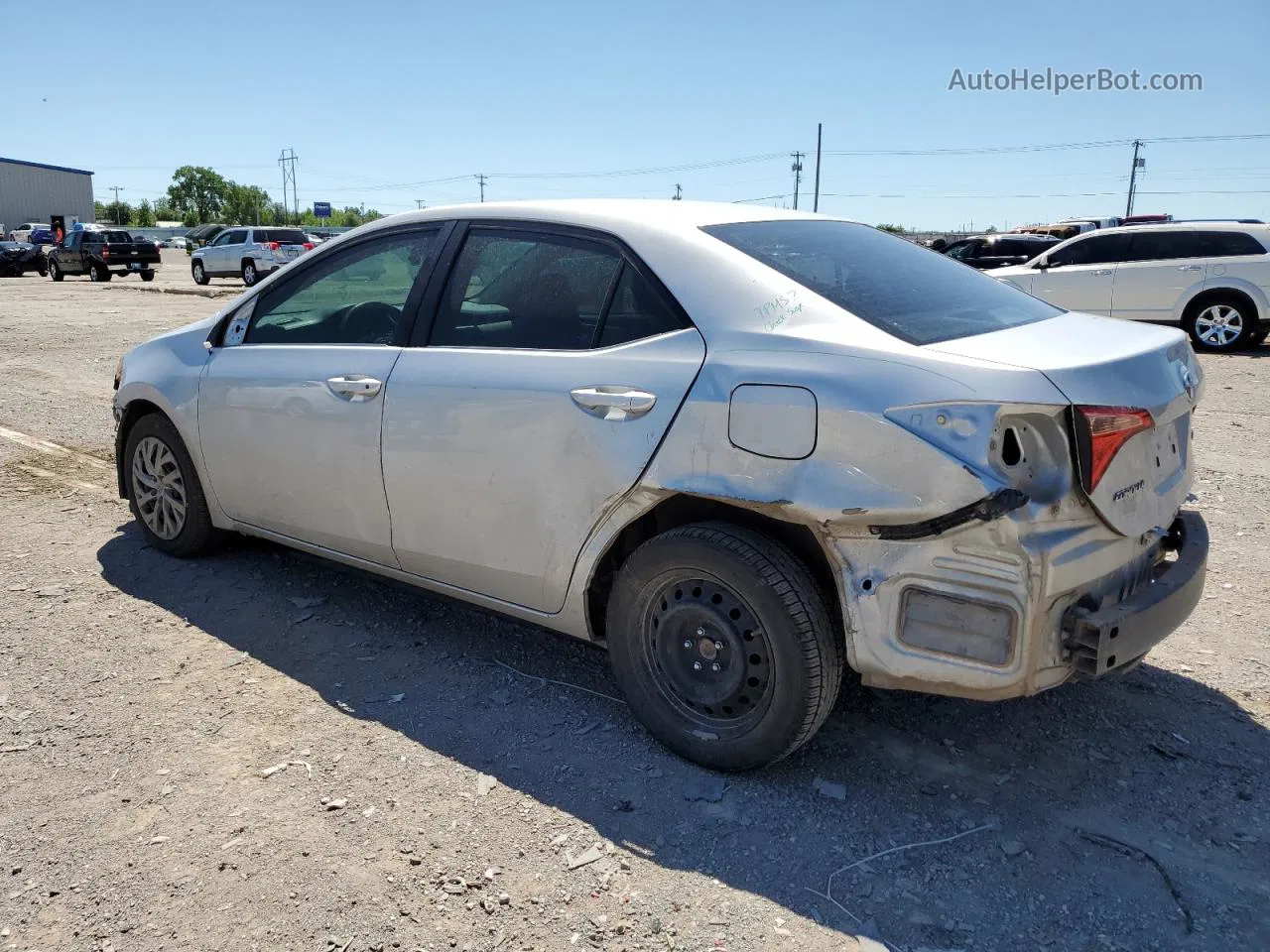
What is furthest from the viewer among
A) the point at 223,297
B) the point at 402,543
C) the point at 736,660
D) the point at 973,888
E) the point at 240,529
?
the point at 223,297

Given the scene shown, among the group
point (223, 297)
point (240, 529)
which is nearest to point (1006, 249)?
point (223, 297)

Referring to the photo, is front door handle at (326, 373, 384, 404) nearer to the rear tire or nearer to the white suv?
the white suv

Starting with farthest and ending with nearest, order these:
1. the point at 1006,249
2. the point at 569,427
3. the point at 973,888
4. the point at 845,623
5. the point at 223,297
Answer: the point at 223,297 < the point at 1006,249 < the point at 569,427 < the point at 845,623 < the point at 973,888

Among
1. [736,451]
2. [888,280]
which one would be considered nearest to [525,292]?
[736,451]

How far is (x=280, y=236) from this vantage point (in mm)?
31250

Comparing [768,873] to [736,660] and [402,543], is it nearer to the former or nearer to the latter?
[736,660]

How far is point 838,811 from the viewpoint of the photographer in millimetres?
2908

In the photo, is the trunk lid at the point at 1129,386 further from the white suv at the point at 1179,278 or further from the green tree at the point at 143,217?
the green tree at the point at 143,217

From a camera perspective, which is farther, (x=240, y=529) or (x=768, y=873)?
(x=240, y=529)

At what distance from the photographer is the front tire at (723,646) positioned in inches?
111

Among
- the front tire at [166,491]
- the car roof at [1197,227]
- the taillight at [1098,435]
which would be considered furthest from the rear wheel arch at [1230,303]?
the front tire at [166,491]

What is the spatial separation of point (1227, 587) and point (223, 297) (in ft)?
79.3

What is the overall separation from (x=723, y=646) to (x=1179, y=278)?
1331 cm

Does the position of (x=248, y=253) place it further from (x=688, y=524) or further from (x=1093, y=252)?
(x=688, y=524)
